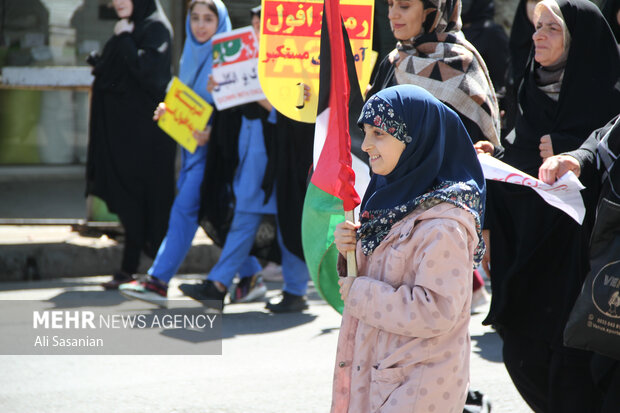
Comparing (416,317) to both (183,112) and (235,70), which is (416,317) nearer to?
(235,70)

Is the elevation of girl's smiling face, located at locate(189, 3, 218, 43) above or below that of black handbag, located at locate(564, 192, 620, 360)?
above

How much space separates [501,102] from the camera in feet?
19.5

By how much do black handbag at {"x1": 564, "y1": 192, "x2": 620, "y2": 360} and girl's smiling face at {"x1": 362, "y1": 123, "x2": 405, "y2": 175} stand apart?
808 mm

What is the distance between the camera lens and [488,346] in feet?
17.6

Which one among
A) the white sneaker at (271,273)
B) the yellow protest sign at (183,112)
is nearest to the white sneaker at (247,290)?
the white sneaker at (271,273)

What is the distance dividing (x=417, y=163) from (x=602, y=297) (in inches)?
31.4

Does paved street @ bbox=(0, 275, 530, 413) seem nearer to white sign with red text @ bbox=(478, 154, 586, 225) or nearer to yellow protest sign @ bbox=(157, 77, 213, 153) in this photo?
white sign with red text @ bbox=(478, 154, 586, 225)

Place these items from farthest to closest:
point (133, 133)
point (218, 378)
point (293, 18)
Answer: point (133, 133)
point (218, 378)
point (293, 18)

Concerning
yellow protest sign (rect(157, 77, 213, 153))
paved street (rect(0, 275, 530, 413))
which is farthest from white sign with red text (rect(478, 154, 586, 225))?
yellow protest sign (rect(157, 77, 213, 153))

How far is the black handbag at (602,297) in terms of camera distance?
114 inches

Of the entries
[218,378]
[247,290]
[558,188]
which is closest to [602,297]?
[558,188]

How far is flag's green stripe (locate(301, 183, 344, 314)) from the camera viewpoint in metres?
3.32

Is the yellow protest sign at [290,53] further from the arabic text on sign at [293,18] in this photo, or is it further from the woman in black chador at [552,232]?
the woman in black chador at [552,232]

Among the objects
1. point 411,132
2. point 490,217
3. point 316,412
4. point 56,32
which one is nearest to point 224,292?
point 316,412
